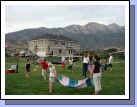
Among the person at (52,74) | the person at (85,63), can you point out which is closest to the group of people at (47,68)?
the person at (52,74)

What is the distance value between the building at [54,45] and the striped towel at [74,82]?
0.48 m

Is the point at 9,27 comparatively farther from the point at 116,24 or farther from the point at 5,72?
the point at 116,24

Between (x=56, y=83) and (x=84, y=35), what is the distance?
1.06m

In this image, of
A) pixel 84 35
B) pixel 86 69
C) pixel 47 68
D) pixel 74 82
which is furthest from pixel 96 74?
pixel 47 68

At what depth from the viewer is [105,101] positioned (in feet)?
50.4

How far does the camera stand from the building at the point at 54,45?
15.6 m

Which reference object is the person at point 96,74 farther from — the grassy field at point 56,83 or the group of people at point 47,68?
the group of people at point 47,68

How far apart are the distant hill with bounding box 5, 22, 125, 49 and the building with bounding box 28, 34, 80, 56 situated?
0.08 metres

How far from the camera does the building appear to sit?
15570 millimetres

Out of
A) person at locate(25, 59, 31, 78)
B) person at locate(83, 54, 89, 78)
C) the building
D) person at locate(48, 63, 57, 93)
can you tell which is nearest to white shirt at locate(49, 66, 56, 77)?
person at locate(48, 63, 57, 93)

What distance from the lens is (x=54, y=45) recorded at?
15641 mm

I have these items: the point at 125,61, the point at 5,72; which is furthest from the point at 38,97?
the point at 125,61

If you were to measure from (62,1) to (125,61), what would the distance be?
1.64m

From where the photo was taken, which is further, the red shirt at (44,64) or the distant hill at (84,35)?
the red shirt at (44,64)
